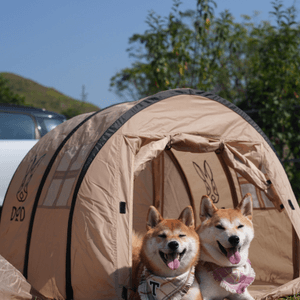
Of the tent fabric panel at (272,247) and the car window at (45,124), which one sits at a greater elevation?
A: the car window at (45,124)

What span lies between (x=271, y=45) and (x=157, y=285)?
19.7 ft

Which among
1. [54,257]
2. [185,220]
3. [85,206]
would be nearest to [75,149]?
[85,206]

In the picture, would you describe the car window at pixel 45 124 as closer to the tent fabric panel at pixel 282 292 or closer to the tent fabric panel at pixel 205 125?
the tent fabric panel at pixel 205 125

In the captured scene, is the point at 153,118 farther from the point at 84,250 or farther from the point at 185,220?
the point at 84,250

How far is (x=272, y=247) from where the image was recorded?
417cm

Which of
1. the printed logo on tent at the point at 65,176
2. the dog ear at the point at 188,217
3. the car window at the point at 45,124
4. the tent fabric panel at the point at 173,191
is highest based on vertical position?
the car window at the point at 45,124

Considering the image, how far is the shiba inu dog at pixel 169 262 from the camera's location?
9.20ft

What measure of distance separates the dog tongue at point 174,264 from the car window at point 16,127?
13.2 feet

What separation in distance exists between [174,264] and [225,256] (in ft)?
1.64

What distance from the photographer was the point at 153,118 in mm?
3361

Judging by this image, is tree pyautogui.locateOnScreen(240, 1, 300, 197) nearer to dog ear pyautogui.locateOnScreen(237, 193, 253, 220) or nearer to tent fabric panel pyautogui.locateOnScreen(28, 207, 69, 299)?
dog ear pyautogui.locateOnScreen(237, 193, 253, 220)

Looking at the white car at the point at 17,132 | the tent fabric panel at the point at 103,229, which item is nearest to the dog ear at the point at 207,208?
the tent fabric panel at the point at 103,229

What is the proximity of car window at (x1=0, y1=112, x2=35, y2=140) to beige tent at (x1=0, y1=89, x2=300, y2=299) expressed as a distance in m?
1.82

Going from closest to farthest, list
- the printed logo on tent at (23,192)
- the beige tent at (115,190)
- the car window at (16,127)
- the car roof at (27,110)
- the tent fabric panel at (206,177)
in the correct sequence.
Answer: the beige tent at (115,190) → the printed logo on tent at (23,192) → the tent fabric panel at (206,177) → the car window at (16,127) → the car roof at (27,110)
